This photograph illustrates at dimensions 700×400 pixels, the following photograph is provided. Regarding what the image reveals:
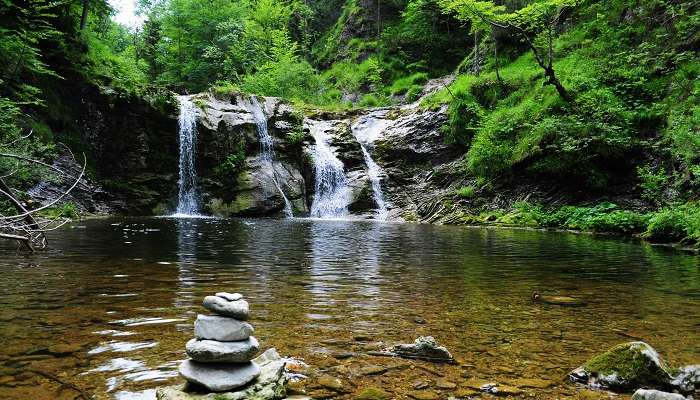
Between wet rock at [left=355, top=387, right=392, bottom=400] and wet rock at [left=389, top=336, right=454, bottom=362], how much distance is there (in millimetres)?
761

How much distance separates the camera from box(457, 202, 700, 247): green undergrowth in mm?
13562

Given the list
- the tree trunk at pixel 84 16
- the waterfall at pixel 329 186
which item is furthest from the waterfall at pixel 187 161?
the waterfall at pixel 329 186

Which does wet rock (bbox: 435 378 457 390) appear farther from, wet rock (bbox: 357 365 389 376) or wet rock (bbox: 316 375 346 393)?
wet rock (bbox: 316 375 346 393)

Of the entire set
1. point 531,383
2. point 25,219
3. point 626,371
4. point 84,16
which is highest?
point 84,16

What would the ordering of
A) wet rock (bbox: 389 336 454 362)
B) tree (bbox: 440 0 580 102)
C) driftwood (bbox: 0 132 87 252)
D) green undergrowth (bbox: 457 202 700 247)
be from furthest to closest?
tree (bbox: 440 0 580 102) < green undergrowth (bbox: 457 202 700 247) < driftwood (bbox: 0 132 87 252) < wet rock (bbox: 389 336 454 362)

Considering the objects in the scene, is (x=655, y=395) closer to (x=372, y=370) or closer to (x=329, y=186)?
(x=372, y=370)

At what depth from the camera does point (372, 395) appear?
3.15 meters

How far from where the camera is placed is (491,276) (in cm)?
809

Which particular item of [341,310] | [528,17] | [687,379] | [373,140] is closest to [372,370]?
[341,310]

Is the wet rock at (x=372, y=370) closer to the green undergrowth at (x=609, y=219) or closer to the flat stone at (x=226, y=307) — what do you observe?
the flat stone at (x=226, y=307)

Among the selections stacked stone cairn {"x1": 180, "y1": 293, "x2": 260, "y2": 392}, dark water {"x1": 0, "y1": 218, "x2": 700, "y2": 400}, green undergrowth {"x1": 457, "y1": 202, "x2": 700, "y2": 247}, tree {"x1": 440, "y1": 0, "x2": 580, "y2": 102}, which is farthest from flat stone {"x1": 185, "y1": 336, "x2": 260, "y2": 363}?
tree {"x1": 440, "y1": 0, "x2": 580, "y2": 102}

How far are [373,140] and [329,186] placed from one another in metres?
4.83

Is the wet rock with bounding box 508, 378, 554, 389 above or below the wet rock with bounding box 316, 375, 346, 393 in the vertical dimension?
below

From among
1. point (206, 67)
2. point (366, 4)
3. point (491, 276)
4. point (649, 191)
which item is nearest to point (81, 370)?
point (491, 276)
